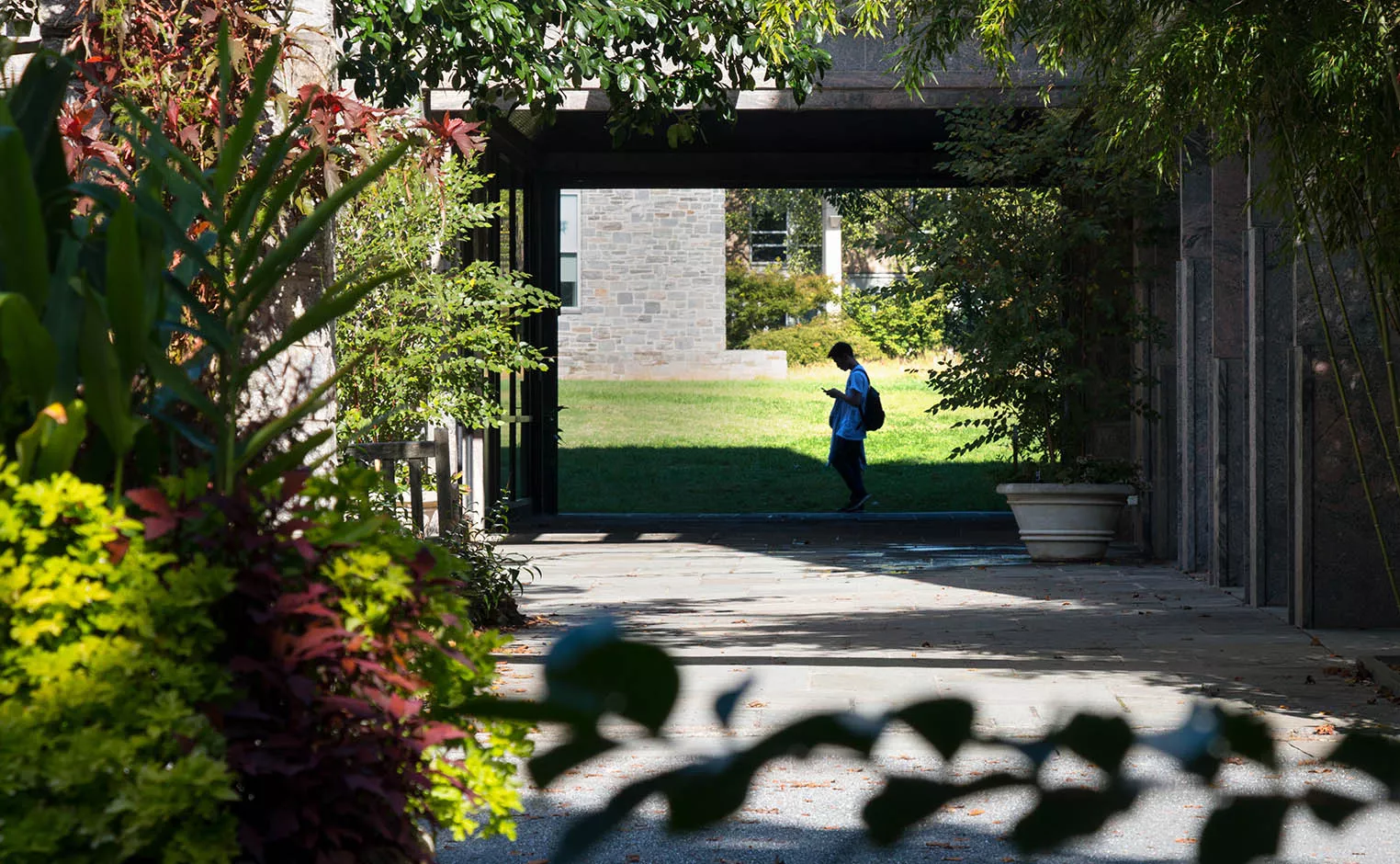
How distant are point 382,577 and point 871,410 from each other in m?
12.9

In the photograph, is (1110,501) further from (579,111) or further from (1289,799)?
(1289,799)

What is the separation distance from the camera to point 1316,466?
292 inches

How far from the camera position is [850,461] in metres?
15.9

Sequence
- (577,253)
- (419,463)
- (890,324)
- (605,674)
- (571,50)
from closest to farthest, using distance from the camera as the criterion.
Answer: (605,674), (571,50), (419,463), (577,253), (890,324)

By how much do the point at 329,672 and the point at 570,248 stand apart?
28143 mm

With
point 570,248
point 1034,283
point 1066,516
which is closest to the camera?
point 1066,516

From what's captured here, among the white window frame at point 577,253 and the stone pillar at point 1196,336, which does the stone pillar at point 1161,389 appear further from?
the white window frame at point 577,253

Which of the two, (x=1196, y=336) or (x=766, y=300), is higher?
(x=766, y=300)

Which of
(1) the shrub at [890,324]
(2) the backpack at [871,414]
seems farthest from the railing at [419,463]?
(1) the shrub at [890,324]

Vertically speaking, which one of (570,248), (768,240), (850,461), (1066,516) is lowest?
(1066,516)

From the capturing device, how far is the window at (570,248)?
29.7 metres

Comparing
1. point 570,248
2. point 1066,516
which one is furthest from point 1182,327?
point 570,248

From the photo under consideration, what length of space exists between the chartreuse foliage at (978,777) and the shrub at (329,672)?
1.41 metres

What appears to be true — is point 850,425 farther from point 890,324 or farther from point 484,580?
point 890,324
